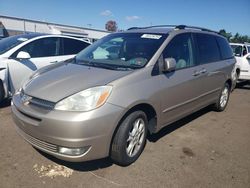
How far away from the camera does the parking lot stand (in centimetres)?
303

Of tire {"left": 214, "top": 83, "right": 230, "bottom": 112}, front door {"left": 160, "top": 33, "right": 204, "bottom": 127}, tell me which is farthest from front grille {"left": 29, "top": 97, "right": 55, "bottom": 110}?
tire {"left": 214, "top": 83, "right": 230, "bottom": 112}

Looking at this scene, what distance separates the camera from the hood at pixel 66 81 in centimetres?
300

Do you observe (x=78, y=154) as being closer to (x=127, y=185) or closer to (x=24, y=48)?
(x=127, y=185)

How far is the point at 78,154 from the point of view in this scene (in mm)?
2896

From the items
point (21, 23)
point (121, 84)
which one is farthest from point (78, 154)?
point (21, 23)

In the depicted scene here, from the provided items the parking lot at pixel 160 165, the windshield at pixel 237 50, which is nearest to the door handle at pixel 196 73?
the parking lot at pixel 160 165

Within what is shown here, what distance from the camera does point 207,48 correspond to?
5074 millimetres

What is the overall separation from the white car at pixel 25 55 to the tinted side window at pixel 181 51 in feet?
9.26

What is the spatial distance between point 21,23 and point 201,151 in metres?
32.5

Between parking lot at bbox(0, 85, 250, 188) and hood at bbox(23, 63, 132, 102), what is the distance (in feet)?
2.98

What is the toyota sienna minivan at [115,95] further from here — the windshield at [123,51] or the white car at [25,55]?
the white car at [25,55]

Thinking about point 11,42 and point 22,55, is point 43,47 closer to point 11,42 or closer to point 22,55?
point 11,42

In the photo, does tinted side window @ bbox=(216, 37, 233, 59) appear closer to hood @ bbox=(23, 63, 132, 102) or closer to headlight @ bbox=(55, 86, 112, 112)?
hood @ bbox=(23, 63, 132, 102)

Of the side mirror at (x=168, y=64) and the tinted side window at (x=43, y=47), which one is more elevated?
the side mirror at (x=168, y=64)
